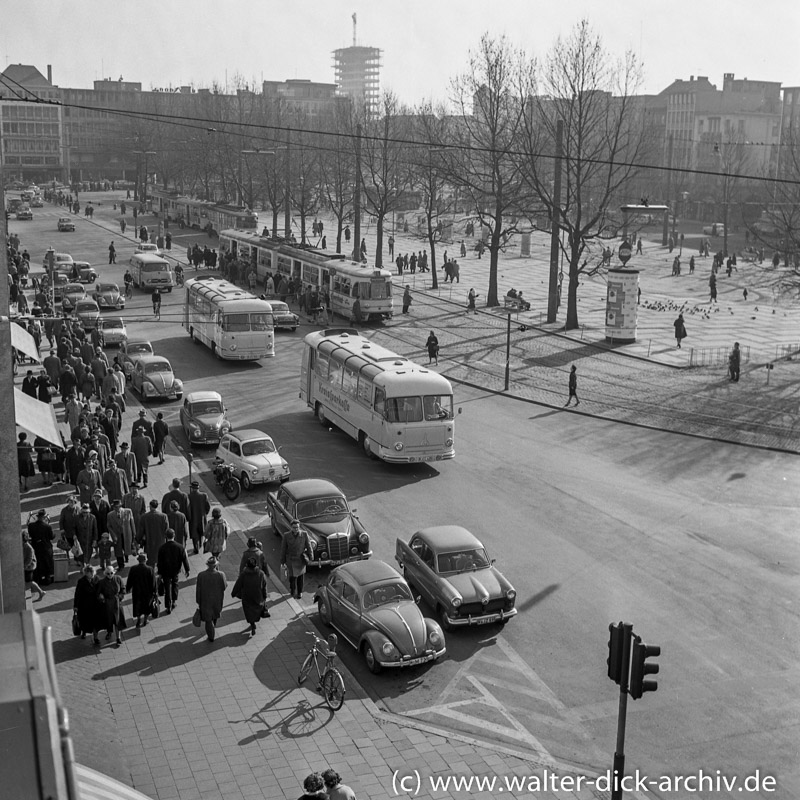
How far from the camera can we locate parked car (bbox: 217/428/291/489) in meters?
25.1

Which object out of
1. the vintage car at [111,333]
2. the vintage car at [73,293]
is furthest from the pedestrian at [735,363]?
the vintage car at [73,293]

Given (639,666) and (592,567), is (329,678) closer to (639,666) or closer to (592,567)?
(639,666)

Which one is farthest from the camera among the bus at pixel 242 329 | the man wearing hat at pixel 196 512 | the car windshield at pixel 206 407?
the bus at pixel 242 329

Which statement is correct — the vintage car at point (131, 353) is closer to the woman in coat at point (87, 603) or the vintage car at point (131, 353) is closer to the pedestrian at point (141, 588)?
the pedestrian at point (141, 588)

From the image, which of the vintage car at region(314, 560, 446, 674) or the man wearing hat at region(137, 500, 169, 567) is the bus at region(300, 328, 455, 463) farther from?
the vintage car at region(314, 560, 446, 674)


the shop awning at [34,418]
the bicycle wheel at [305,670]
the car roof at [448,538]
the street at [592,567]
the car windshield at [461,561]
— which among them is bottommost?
the street at [592,567]

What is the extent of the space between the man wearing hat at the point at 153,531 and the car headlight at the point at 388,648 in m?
5.05

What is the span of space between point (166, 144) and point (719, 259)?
284 feet

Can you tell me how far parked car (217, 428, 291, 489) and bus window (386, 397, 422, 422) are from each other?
2.91 meters

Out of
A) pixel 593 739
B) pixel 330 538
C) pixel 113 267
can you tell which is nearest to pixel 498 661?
pixel 593 739

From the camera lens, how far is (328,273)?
52.8 metres

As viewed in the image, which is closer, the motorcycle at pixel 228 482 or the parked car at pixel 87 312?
the motorcycle at pixel 228 482

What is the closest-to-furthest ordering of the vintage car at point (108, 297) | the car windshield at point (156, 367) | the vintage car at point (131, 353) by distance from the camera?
the car windshield at point (156, 367) → the vintage car at point (131, 353) → the vintage car at point (108, 297)

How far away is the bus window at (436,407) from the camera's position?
89.0 ft
